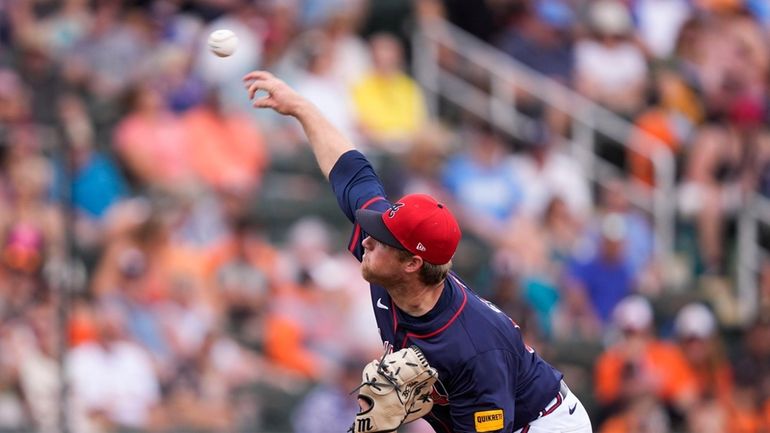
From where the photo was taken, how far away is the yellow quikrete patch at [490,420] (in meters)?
5.84

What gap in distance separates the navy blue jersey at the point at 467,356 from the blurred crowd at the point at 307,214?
4348 mm

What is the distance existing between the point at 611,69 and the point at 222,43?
31.6 feet

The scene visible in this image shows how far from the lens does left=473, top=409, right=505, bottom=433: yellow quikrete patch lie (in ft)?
19.2

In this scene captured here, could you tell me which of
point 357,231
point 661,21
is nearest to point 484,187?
point 661,21

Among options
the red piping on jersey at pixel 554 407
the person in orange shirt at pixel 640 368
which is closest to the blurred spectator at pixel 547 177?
the person in orange shirt at pixel 640 368

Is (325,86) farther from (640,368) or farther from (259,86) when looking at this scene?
(259,86)

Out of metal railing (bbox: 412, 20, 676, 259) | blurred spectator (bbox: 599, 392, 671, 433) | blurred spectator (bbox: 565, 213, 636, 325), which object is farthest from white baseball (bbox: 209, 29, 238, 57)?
metal railing (bbox: 412, 20, 676, 259)

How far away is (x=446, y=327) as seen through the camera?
19.6ft

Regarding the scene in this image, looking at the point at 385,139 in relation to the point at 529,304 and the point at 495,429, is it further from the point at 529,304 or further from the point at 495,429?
the point at 495,429

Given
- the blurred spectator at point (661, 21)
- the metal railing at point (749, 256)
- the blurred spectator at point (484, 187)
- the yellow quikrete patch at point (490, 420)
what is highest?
the yellow quikrete patch at point (490, 420)

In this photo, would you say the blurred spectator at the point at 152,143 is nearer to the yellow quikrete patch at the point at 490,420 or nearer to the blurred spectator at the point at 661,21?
the blurred spectator at the point at 661,21

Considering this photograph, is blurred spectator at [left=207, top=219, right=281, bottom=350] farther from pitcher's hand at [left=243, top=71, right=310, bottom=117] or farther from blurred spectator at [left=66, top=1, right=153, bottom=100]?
pitcher's hand at [left=243, top=71, right=310, bottom=117]

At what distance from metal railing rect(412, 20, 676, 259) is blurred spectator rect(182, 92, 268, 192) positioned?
2667 millimetres

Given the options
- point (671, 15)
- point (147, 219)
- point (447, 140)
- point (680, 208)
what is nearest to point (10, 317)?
point (147, 219)
